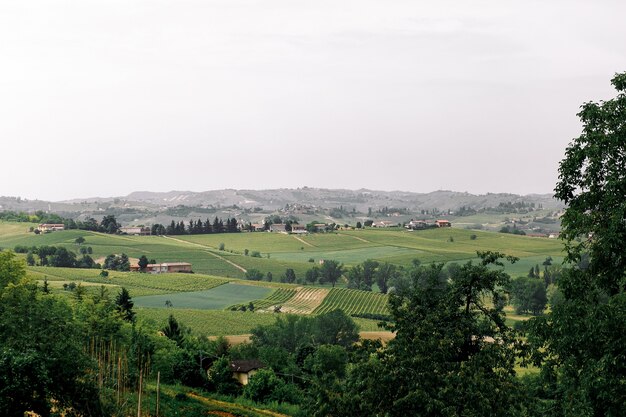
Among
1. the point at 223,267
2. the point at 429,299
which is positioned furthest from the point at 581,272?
the point at 223,267

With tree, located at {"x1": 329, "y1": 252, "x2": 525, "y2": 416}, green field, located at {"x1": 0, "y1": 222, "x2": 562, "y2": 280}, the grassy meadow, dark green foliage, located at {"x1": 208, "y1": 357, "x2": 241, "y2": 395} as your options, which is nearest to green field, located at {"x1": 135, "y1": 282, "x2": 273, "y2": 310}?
the grassy meadow

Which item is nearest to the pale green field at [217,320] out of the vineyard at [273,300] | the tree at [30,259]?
the vineyard at [273,300]

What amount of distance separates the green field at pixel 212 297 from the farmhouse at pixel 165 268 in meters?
19.4

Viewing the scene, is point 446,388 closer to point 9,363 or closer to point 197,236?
point 9,363

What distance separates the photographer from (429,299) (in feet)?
74.3

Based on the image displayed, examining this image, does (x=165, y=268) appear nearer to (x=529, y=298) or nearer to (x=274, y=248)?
(x=274, y=248)

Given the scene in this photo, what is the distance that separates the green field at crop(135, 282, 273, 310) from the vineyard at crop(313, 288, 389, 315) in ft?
36.8

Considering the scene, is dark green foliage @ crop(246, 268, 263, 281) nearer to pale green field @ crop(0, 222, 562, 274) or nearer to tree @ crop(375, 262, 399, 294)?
pale green field @ crop(0, 222, 562, 274)

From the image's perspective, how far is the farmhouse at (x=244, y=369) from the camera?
59.2 m

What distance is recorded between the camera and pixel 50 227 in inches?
7136

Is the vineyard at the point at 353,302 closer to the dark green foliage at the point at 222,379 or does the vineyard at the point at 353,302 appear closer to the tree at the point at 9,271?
the dark green foliage at the point at 222,379

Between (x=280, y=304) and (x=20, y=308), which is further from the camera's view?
(x=280, y=304)

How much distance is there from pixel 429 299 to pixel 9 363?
13258 millimetres

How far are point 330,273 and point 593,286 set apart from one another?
12681 centimetres
